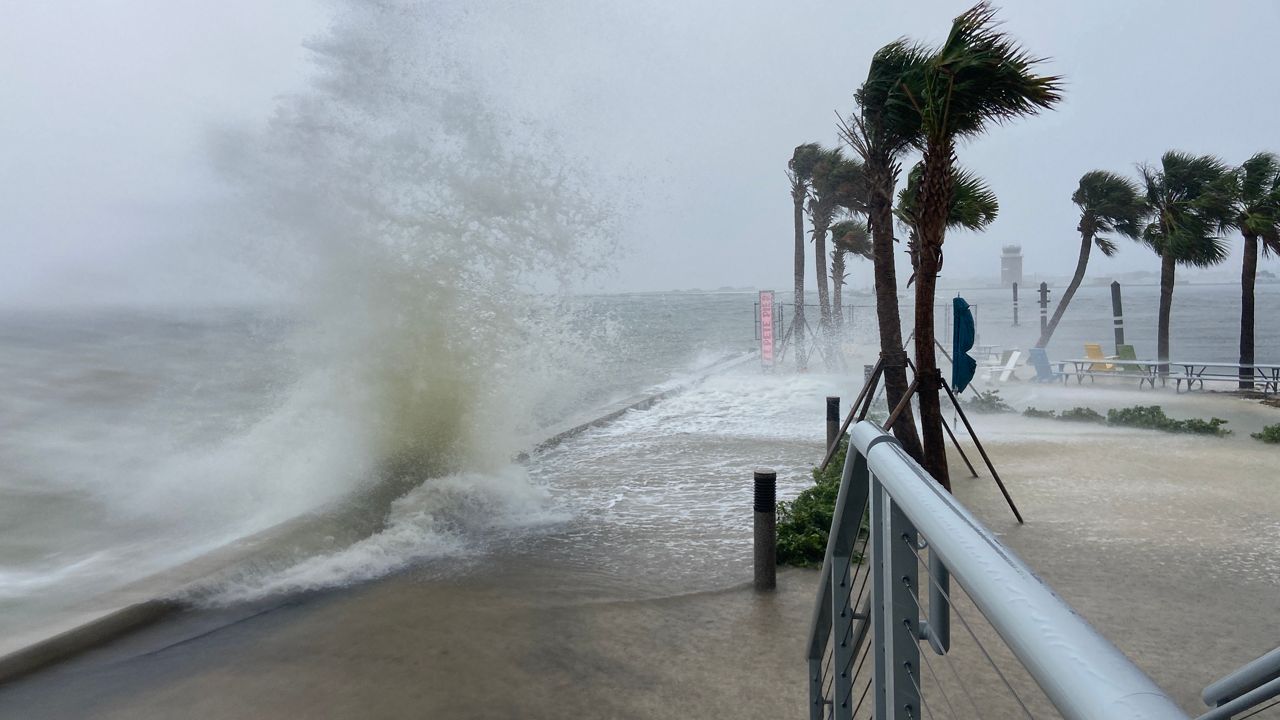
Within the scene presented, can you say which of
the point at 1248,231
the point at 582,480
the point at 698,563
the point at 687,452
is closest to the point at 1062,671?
the point at 698,563

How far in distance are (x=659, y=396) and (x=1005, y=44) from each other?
1274 centimetres

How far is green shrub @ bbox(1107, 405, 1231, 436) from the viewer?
42.5ft

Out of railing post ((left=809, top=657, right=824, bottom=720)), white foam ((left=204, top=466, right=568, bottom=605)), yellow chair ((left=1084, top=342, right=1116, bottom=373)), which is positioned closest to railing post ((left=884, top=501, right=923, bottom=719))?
railing post ((left=809, top=657, right=824, bottom=720))

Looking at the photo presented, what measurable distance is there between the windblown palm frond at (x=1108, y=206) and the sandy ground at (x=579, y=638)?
870 inches

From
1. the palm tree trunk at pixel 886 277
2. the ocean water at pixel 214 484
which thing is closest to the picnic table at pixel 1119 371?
the ocean water at pixel 214 484

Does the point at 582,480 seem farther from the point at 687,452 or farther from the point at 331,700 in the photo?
the point at 331,700

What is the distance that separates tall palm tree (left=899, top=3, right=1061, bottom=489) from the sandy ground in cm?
160

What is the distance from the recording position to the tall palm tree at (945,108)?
25.7 feet

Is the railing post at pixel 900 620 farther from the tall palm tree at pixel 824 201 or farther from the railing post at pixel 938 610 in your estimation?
the tall palm tree at pixel 824 201

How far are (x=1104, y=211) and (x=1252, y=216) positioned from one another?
340 inches

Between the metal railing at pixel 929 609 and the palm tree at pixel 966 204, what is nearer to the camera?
the metal railing at pixel 929 609

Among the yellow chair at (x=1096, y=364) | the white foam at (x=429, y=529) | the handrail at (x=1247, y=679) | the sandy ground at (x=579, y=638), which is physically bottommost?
the sandy ground at (x=579, y=638)

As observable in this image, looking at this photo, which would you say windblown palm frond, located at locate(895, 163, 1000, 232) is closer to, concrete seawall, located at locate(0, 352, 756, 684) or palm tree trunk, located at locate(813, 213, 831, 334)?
concrete seawall, located at locate(0, 352, 756, 684)

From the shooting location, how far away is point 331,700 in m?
4.67
